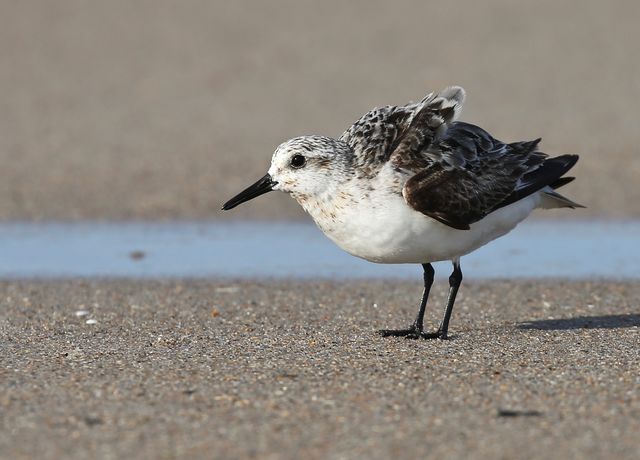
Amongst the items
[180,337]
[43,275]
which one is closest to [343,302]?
[180,337]

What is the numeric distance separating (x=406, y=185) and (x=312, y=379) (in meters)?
1.72

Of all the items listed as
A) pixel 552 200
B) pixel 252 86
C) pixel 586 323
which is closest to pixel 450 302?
pixel 586 323

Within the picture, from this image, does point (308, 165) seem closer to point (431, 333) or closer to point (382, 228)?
point (382, 228)

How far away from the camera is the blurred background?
1605cm

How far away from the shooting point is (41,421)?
6.10m

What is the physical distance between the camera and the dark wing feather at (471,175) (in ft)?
26.8

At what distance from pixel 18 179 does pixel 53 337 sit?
8.03m

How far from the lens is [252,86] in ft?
68.1

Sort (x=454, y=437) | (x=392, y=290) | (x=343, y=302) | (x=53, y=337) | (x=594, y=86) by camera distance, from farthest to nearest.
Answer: (x=594, y=86)
(x=392, y=290)
(x=343, y=302)
(x=53, y=337)
(x=454, y=437)

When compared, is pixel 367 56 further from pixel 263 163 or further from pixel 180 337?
pixel 180 337

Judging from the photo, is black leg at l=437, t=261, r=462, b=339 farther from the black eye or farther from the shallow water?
the shallow water

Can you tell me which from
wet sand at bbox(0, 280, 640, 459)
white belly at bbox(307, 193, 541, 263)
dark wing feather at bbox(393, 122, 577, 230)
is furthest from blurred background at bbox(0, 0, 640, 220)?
white belly at bbox(307, 193, 541, 263)

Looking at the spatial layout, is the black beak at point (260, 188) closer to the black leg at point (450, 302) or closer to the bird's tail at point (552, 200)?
the black leg at point (450, 302)

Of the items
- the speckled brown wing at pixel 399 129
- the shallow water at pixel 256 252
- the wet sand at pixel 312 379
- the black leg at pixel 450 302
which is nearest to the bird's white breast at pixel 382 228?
the speckled brown wing at pixel 399 129
